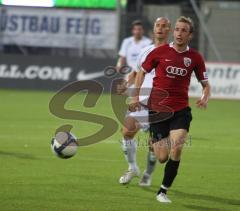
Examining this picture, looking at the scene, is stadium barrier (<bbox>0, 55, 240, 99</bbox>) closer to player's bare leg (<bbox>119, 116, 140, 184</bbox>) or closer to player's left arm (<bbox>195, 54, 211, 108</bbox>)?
player's bare leg (<bbox>119, 116, 140, 184</bbox>)

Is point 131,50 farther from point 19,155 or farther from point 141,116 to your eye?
point 141,116

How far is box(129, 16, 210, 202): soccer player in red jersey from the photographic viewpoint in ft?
32.3

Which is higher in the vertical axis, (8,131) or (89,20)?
(8,131)

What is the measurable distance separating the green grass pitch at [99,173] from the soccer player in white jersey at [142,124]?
0.17 meters

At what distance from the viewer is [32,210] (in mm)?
8867

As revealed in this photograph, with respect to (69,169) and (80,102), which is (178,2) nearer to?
(80,102)

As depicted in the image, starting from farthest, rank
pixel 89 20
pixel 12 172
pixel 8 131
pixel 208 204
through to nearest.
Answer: pixel 89 20 < pixel 8 131 < pixel 12 172 < pixel 208 204

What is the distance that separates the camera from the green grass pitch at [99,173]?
9555mm

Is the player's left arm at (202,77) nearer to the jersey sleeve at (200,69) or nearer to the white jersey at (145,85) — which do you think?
the jersey sleeve at (200,69)

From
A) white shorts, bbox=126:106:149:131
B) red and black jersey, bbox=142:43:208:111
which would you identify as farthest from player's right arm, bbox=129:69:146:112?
white shorts, bbox=126:106:149:131

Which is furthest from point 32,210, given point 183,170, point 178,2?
point 178,2

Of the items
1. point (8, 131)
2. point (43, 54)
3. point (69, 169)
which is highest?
point (69, 169)

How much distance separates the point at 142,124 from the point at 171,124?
185 cm

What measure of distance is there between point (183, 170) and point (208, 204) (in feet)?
9.56
